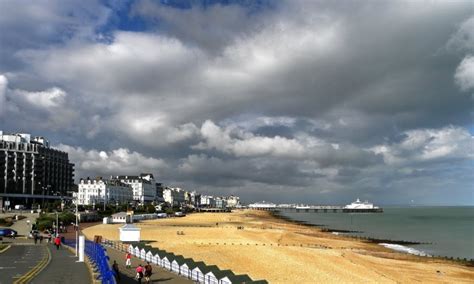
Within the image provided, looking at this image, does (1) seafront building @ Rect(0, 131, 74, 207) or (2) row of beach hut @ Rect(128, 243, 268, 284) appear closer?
(2) row of beach hut @ Rect(128, 243, 268, 284)

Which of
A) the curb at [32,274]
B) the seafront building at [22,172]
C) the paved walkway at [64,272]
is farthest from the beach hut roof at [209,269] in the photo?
the seafront building at [22,172]

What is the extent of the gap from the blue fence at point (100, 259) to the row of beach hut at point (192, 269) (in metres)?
4.29

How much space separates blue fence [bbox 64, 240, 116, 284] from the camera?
72.8 ft

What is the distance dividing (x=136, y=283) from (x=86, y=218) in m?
96.0

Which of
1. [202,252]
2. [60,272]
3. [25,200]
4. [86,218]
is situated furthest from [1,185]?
[60,272]

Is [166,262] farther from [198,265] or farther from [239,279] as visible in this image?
[239,279]

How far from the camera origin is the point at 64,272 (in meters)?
33.7

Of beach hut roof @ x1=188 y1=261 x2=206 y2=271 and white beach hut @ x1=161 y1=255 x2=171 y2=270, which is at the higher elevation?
beach hut roof @ x1=188 y1=261 x2=206 y2=271

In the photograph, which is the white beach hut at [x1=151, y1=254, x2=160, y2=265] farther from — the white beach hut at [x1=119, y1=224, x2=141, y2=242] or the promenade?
the white beach hut at [x1=119, y1=224, x2=141, y2=242]

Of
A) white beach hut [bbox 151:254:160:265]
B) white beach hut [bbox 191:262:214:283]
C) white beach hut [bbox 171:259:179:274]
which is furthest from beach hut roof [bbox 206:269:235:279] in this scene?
white beach hut [bbox 151:254:160:265]

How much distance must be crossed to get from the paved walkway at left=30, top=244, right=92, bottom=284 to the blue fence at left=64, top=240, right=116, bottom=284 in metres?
0.97

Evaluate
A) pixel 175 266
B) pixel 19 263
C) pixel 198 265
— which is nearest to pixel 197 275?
pixel 198 265

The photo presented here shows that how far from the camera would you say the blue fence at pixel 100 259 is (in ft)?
72.8

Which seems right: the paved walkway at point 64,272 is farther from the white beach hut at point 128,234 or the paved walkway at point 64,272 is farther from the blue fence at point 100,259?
the white beach hut at point 128,234
